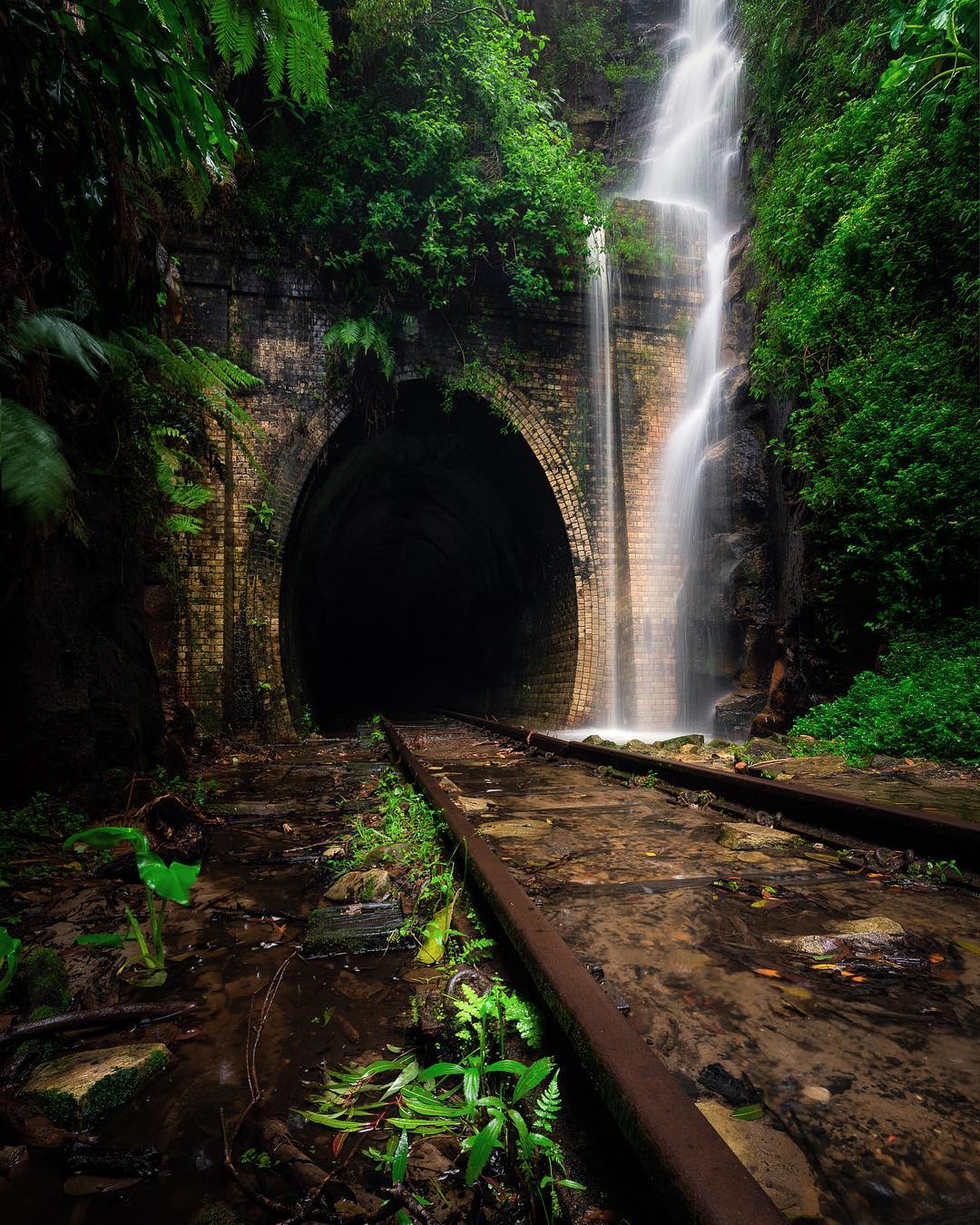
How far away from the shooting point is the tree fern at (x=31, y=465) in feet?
6.57

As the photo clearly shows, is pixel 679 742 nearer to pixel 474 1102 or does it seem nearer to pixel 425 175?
pixel 474 1102

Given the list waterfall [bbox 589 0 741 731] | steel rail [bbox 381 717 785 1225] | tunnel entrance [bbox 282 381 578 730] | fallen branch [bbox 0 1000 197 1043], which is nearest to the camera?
steel rail [bbox 381 717 785 1225]

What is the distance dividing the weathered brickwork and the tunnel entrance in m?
0.26

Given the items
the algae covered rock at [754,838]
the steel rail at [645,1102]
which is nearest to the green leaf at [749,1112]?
the steel rail at [645,1102]

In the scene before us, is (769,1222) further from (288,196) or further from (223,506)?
(288,196)

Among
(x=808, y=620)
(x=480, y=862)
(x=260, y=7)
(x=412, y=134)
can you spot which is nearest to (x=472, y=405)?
(x=412, y=134)

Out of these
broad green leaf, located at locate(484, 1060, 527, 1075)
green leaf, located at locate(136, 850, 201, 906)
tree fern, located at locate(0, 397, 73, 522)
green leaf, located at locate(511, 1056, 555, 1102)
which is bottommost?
broad green leaf, located at locate(484, 1060, 527, 1075)

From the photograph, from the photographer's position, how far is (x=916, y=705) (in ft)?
17.6

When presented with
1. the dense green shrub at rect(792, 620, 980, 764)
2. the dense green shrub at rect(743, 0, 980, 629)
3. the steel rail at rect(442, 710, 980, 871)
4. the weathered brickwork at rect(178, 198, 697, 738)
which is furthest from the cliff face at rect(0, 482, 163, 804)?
the dense green shrub at rect(743, 0, 980, 629)

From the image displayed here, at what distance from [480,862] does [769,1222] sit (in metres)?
1.66

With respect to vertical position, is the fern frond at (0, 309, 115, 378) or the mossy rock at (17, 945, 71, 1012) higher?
the fern frond at (0, 309, 115, 378)

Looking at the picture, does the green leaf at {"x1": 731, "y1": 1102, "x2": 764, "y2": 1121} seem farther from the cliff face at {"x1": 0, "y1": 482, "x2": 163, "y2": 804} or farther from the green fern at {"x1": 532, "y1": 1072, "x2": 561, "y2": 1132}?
the cliff face at {"x1": 0, "y1": 482, "x2": 163, "y2": 804}

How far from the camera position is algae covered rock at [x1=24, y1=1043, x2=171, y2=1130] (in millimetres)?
1173

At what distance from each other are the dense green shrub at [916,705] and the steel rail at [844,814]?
208cm
